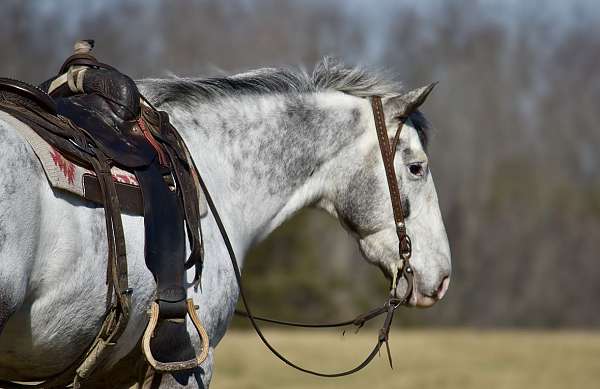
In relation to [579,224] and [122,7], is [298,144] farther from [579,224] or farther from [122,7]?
[122,7]

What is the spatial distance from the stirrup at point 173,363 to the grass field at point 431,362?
750cm

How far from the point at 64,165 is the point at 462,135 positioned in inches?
1402

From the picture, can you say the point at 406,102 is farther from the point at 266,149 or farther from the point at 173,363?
the point at 173,363

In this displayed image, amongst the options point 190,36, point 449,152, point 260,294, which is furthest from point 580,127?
point 260,294

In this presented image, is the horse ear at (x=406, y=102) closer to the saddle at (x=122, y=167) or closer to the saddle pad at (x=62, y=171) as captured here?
the saddle at (x=122, y=167)

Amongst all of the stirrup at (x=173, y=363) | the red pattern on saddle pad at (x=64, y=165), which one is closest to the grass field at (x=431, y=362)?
the stirrup at (x=173, y=363)

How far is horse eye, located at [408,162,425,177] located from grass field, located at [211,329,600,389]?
699 centimetres

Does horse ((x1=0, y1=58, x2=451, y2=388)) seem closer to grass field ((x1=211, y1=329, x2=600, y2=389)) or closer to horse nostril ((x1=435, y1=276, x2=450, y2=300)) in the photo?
horse nostril ((x1=435, y1=276, x2=450, y2=300))

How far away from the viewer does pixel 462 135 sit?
3825 centimetres

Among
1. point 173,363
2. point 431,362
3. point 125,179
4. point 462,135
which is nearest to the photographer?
point 125,179

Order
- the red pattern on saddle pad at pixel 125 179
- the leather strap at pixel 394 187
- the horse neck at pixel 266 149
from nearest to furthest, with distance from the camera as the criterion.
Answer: the red pattern on saddle pad at pixel 125 179
the horse neck at pixel 266 149
the leather strap at pixel 394 187

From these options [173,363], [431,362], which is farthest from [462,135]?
[173,363]

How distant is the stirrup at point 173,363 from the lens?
152 inches

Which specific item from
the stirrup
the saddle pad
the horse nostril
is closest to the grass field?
the horse nostril
